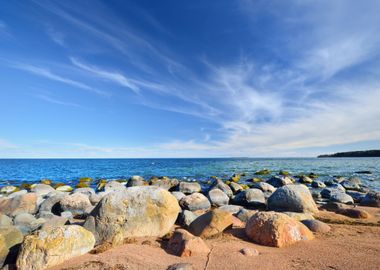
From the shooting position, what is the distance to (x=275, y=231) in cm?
562

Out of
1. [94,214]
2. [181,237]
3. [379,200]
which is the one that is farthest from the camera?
[379,200]

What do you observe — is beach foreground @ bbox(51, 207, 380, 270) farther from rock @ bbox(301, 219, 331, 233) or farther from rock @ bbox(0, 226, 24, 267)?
rock @ bbox(0, 226, 24, 267)

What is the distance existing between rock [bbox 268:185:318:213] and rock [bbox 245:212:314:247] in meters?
4.18

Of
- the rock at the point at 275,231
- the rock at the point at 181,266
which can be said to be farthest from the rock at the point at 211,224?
the rock at the point at 181,266

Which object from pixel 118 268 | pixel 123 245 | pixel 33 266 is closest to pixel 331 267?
pixel 118 268

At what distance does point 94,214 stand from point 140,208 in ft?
4.10

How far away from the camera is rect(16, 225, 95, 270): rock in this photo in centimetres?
462

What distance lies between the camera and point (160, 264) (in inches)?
181

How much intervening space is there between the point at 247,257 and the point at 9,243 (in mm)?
5217

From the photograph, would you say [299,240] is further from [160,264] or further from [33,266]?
[33,266]

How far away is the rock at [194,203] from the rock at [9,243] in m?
6.71

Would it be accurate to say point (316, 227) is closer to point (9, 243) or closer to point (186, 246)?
point (186, 246)

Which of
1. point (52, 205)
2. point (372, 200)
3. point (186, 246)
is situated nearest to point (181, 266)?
point (186, 246)

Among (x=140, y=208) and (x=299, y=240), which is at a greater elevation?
(x=140, y=208)
